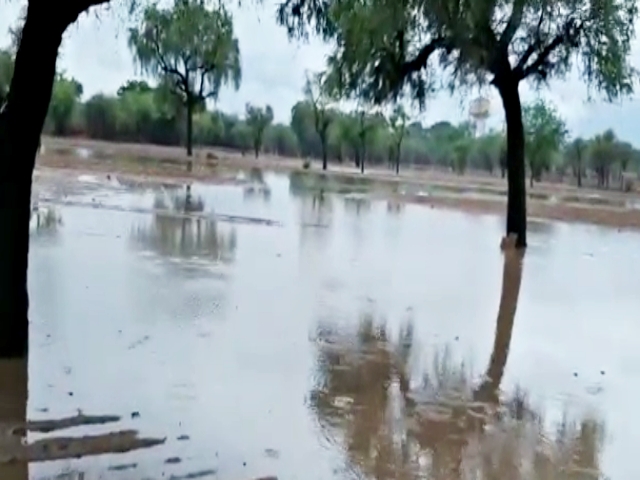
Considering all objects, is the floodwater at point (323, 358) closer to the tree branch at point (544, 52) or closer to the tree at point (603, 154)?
the tree branch at point (544, 52)

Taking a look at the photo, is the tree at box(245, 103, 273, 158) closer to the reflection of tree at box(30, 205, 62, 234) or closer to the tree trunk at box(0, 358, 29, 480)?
the reflection of tree at box(30, 205, 62, 234)

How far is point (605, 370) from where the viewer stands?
9164 millimetres

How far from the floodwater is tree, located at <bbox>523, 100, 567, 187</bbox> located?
51.6 m

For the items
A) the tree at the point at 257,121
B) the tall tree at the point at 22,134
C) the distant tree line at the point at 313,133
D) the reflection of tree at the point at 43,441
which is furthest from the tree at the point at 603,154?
the reflection of tree at the point at 43,441

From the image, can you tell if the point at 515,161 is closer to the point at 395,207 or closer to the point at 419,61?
the point at 419,61

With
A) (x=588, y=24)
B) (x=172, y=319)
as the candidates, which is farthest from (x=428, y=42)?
(x=172, y=319)

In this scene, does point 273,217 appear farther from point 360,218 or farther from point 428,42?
point 428,42

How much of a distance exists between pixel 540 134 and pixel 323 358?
206 ft

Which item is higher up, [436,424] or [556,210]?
[436,424]

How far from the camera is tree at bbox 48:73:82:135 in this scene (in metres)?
73.2

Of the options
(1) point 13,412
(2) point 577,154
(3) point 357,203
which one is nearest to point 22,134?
(1) point 13,412

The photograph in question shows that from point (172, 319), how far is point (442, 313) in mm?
3375

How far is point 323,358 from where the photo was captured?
8531 millimetres

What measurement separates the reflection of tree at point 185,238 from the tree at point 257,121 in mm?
64747
